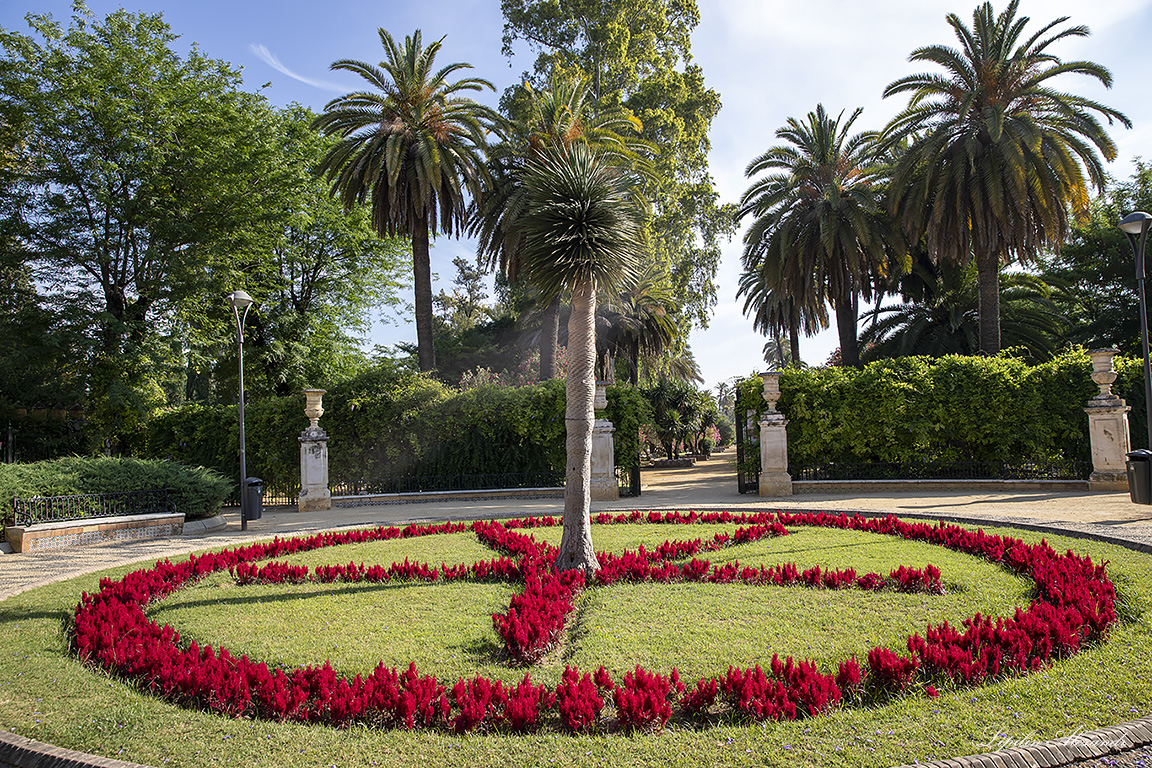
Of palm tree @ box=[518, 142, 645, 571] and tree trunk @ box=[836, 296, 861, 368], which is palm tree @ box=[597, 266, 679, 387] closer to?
tree trunk @ box=[836, 296, 861, 368]

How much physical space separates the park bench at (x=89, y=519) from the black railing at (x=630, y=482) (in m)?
10.8

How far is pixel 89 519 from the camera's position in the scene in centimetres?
1306

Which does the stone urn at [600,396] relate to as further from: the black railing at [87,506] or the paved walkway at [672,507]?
the black railing at [87,506]

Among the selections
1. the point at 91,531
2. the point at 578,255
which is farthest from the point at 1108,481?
the point at 91,531

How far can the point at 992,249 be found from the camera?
67.8ft

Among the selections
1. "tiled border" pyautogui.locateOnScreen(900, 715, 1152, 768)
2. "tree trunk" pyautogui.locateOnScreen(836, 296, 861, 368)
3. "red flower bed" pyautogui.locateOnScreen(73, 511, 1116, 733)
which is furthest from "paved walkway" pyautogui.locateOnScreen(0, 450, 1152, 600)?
"tree trunk" pyautogui.locateOnScreen(836, 296, 861, 368)

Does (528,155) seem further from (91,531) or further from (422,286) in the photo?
(91,531)

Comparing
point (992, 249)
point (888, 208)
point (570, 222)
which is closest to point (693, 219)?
point (888, 208)

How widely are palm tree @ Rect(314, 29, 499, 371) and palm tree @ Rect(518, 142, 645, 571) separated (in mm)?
14542

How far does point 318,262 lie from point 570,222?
78.1ft

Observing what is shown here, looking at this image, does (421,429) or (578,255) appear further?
(421,429)

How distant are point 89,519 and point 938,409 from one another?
19.8m

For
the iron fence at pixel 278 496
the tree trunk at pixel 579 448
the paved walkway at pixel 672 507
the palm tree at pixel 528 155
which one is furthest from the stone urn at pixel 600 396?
the iron fence at pixel 278 496

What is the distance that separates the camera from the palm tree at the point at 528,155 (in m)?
20.3
